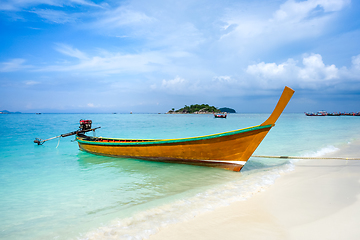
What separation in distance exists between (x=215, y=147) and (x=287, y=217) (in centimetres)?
366

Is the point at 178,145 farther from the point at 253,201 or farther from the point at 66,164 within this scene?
the point at 66,164

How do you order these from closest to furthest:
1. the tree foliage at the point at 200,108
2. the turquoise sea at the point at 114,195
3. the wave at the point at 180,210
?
the wave at the point at 180,210
the turquoise sea at the point at 114,195
the tree foliage at the point at 200,108

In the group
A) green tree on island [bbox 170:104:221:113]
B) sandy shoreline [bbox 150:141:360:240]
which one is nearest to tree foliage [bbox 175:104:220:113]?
green tree on island [bbox 170:104:221:113]

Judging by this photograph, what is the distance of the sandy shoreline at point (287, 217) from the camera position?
10.8 ft

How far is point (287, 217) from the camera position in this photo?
3830 mm

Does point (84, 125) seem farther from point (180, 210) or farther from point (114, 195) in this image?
point (180, 210)

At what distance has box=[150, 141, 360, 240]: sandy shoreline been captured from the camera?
130 inches

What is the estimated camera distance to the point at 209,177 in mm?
6941

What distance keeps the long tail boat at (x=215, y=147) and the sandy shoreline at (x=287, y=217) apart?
1.65m

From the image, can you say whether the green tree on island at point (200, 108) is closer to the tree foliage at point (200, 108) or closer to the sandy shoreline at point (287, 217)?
the tree foliage at point (200, 108)

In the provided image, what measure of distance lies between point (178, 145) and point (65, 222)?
4.65m

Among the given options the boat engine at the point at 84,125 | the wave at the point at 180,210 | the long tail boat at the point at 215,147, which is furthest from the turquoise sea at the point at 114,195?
the boat engine at the point at 84,125

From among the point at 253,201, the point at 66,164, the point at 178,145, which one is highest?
the point at 178,145

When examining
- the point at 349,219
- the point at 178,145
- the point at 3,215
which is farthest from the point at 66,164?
the point at 349,219
